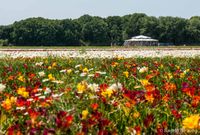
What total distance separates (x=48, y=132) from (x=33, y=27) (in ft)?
393

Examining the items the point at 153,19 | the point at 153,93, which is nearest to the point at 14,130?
the point at 153,93

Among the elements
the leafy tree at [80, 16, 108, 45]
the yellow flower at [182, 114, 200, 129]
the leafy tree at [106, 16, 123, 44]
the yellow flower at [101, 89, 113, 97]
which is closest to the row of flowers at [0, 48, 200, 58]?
the yellow flower at [101, 89, 113, 97]

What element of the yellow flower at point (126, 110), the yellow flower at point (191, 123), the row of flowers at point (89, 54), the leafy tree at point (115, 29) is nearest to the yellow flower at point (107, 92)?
the yellow flower at point (126, 110)

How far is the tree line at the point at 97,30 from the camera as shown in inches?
4601

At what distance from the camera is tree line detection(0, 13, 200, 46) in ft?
383

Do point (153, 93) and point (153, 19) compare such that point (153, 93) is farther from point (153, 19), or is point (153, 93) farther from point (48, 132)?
point (153, 19)

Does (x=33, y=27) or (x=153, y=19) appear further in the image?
(x=153, y=19)

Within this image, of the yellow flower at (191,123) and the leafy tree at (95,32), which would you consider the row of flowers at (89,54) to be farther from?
the leafy tree at (95,32)

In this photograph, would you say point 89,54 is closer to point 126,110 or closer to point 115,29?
point 126,110

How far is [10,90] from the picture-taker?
5.64 m

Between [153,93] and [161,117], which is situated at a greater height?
[153,93]

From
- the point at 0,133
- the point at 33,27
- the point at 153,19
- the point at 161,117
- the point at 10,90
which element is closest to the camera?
the point at 0,133

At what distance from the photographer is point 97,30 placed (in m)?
127

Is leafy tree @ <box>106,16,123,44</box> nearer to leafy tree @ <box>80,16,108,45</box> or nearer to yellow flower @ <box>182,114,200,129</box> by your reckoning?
leafy tree @ <box>80,16,108,45</box>
